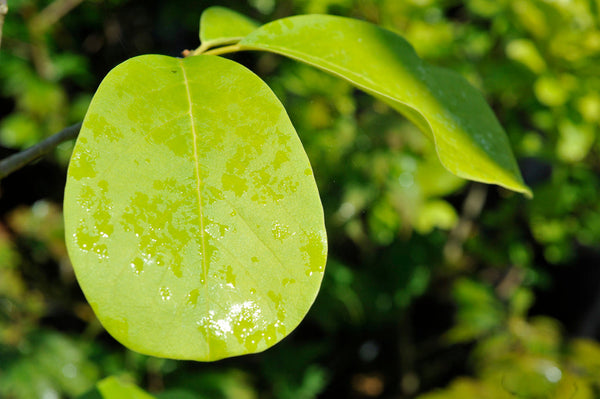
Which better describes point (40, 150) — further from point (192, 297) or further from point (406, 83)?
point (406, 83)

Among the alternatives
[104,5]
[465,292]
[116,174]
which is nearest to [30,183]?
[104,5]

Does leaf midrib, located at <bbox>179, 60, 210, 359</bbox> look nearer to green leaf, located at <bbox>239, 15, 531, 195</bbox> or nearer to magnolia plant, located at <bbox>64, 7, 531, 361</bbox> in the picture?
magnolia plant, located at <bbox>64, 7, 531, 361</bbox>

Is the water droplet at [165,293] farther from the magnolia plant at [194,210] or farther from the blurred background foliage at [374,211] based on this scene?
the blurred background foliage at [374,211]

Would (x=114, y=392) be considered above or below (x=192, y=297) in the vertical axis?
below

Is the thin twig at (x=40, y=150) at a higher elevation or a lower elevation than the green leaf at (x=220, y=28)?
lower

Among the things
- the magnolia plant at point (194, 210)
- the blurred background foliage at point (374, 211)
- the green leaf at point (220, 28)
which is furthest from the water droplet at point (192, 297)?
the blurred background foliage at point (374, 211)

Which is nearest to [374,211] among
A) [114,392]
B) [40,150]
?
[114,392]

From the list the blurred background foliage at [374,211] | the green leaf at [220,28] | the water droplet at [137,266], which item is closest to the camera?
the water droplet at [137,266]

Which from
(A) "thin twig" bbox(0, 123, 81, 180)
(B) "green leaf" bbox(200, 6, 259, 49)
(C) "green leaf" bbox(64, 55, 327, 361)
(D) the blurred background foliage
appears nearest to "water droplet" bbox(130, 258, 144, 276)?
(C) "green leaf" bbox(64, 55, 327, 361)
